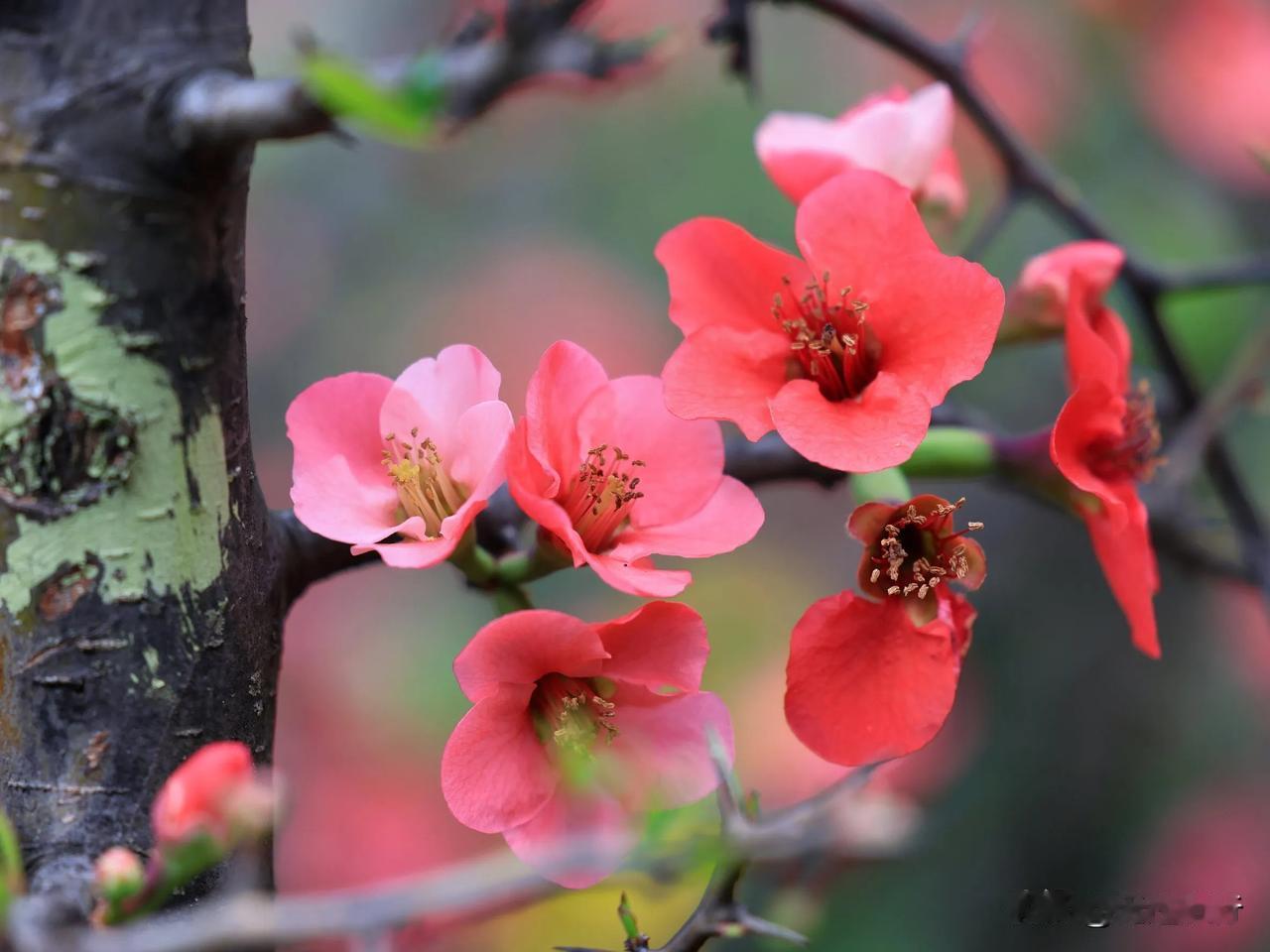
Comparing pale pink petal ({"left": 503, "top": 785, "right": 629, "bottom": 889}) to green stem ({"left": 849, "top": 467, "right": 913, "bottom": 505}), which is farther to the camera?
green stem ({"left": 849, "top": 467, "right": 913, "bottom": 505})

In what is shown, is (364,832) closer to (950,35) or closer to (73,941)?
(73,941)

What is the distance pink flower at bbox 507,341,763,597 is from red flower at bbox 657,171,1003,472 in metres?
0.04

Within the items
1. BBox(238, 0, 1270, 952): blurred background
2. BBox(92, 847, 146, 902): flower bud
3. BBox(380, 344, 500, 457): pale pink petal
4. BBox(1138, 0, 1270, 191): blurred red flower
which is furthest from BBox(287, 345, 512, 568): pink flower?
BBox(1138, 0, 1270, 191): blurred red flower

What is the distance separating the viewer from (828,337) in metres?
0.70

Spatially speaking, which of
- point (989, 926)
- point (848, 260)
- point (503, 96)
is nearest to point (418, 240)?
point (989, 926)

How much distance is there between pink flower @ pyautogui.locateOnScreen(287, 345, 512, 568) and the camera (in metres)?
0.63

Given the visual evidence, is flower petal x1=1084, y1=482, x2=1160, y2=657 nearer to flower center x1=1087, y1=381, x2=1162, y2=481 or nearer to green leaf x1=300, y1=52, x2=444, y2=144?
flower center x1=1087, y1=381, x2=1162, y2=481

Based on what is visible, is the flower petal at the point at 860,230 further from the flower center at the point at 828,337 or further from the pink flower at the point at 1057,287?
the pink flower at the point at 1057,287

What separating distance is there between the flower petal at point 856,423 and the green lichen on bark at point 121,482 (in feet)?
0.91

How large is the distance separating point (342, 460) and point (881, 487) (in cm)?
30

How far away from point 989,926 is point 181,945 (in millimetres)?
1972

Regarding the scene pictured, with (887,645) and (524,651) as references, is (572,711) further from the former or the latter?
(887,645)

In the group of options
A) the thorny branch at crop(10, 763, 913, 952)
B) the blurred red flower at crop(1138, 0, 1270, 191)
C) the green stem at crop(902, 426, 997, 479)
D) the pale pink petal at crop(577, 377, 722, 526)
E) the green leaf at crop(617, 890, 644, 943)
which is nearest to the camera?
the thorny branch at crop(10, 763, 913, 952)

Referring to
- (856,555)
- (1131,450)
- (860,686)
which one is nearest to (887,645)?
(860,686)
